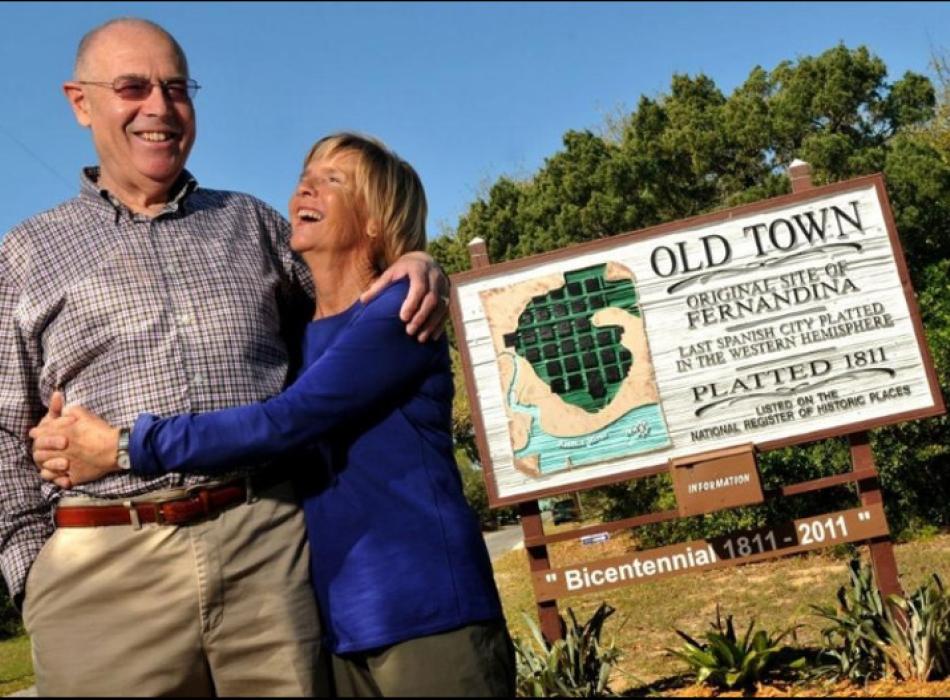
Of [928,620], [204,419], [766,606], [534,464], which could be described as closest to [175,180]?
[204,419]

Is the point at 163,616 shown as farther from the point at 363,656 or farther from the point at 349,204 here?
the point at 349,204

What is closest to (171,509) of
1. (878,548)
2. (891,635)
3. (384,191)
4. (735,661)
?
(384,191)

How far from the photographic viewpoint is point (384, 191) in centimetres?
233

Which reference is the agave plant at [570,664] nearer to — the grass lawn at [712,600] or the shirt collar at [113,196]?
the grass lawn at [712,600]

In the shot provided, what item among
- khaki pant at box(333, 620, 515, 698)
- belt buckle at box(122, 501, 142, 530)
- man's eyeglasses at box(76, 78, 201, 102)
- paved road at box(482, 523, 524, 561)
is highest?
man's eyeglasses at box(76, 78, 201, 102)

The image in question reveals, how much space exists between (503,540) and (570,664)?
606 inches

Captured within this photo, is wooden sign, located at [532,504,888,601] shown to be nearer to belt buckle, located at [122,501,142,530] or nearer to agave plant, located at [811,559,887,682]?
agave plant, located at [811,559,887,682]

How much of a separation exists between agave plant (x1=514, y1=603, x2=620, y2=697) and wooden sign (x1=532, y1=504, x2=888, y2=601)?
0.85ft

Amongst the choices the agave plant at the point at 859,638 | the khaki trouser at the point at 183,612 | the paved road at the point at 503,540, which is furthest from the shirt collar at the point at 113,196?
the paved road at the point at 503,540

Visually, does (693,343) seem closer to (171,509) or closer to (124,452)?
(171,509)

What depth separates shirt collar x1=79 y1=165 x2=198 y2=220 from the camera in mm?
2514

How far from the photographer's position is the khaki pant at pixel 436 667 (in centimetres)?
211

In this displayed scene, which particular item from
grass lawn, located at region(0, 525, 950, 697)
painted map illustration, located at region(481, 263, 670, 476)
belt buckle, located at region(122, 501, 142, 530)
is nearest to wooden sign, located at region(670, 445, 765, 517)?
painted map illustration, located at region(481, 263, 670, 476)

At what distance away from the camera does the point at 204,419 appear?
210 cm
